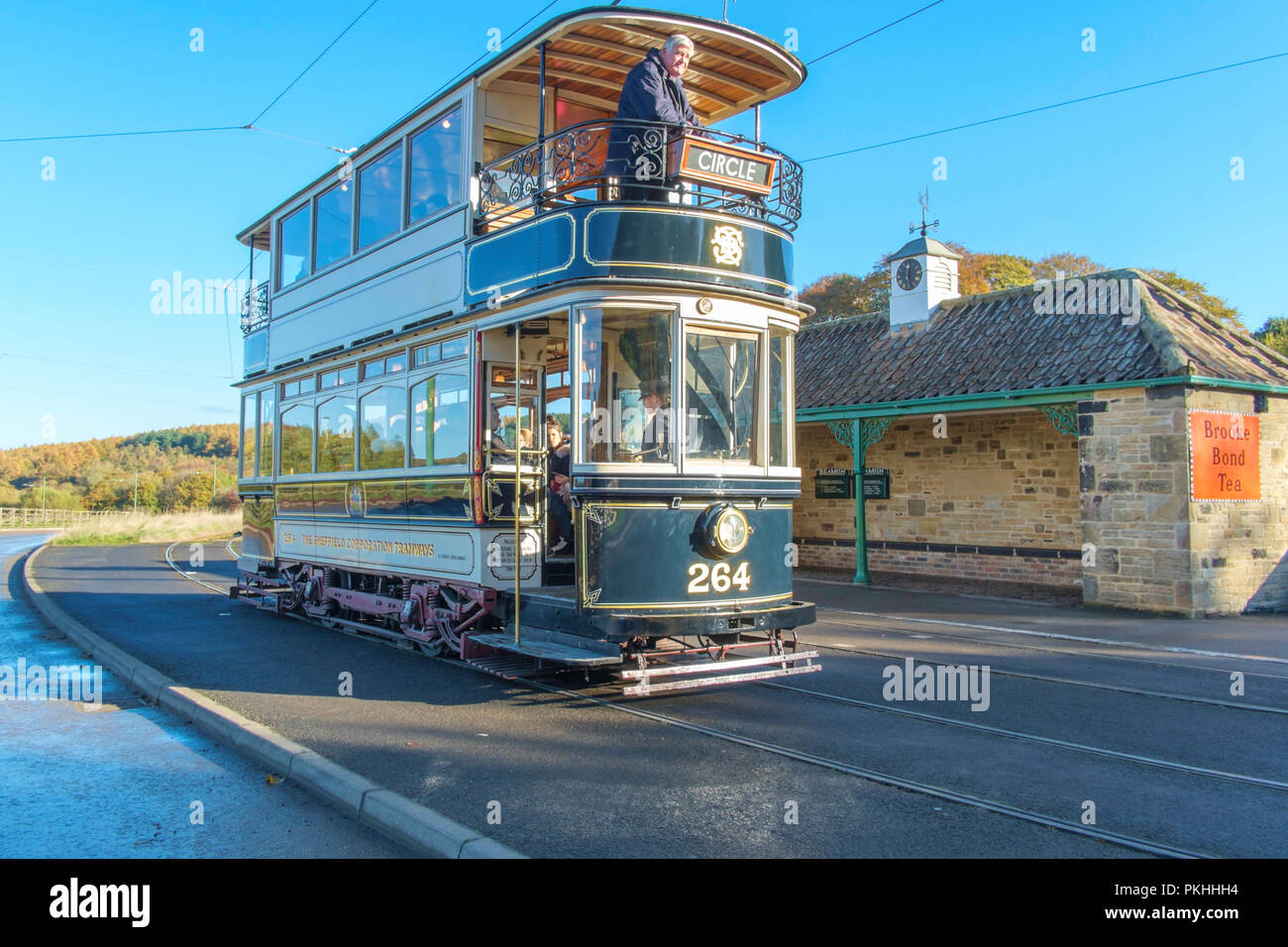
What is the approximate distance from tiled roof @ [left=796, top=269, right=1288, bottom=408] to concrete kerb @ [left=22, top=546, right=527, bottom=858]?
12120 millimetres

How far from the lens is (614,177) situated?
23.6ft


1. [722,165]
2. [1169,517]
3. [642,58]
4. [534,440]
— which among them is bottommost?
[1169,517]

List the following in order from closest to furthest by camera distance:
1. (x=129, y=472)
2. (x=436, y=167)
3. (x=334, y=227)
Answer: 1. (x=436, y=167)
2. (x=334, y=227)
3. (x=129, y=472)

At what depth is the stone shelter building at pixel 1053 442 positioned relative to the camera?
1330cm

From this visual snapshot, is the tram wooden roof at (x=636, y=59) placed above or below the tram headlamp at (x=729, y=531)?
above

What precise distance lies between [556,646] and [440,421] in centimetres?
261

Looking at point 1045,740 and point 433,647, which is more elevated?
point 433,647

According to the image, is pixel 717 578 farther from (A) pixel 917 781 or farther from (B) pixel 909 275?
(B) pixel 909 275

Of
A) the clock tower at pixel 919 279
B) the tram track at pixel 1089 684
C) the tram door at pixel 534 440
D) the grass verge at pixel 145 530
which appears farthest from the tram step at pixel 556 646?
the grass verge at pixel 145 530

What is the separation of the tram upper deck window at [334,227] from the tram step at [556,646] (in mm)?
5174

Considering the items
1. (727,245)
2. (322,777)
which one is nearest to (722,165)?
(727,245)

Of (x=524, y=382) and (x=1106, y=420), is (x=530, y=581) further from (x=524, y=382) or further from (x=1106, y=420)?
(x=1106, y=420)

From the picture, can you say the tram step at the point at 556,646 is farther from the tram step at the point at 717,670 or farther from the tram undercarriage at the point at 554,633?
the tram step at the point at 717,670
